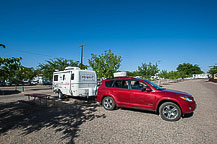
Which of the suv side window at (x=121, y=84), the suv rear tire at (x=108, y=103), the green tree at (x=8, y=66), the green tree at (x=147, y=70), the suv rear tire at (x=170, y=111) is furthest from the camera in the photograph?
the green tree at (x=147, y=70)

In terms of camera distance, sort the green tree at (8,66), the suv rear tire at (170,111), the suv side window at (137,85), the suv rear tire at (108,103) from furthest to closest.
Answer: the suv rear tire at (108,103) < the suv side window at (137,85) < the suv rear tire at (170,111) < the green tree at (8,66)

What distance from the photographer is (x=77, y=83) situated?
940 cm

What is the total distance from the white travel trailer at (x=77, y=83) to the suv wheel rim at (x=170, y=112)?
5250 millimetres

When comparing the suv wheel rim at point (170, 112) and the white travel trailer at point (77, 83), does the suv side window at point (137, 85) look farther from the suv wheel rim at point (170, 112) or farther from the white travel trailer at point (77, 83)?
the white travel trailer at point (77, 83)

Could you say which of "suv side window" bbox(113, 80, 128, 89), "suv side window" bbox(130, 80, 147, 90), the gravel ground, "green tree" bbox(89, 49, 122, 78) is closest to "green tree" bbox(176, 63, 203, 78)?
"green tree" bbox(89, 49, 122, 78)

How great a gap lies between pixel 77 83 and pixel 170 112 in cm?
633

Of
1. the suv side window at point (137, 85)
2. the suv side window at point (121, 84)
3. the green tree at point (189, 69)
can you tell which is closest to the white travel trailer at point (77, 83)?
the suv side window at point (121, 84)

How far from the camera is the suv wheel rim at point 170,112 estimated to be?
17.5 ft

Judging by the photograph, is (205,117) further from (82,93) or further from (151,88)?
(82,93)

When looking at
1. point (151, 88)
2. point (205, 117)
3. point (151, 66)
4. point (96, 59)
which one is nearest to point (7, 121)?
point (151, 88)

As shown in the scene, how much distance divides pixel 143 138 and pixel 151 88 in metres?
2.58

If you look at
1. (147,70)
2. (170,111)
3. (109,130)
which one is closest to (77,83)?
(109,130)

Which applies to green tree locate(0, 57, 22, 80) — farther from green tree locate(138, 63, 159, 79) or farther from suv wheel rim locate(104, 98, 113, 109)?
green tree locate(138, 63, 159, 79)

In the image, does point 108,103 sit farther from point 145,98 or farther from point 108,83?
point 145,98
